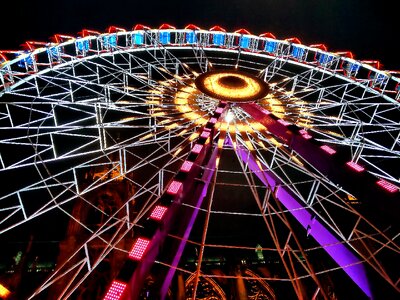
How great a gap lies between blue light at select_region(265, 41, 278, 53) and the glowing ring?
7.76 m

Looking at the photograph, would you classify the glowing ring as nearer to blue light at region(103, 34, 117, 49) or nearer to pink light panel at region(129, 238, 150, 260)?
blue light at region(103, 34, 117, 49)

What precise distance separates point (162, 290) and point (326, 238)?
25.1 ft

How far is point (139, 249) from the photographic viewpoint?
7.54 meters

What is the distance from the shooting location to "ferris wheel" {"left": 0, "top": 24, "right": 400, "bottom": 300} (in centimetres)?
1106

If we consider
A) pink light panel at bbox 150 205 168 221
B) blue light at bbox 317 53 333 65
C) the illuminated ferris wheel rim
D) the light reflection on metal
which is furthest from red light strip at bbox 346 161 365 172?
blue light at bbox 317 53 333 65

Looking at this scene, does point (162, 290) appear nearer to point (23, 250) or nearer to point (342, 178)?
point (342, 178)

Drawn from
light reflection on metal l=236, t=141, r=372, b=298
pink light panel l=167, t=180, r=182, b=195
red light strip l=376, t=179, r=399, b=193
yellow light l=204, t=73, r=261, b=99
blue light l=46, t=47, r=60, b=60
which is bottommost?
light reflection on metal l=236, t=141, r=372, b=298

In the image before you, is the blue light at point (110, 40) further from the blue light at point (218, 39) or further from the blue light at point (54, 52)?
the blue light at point (218, 39)

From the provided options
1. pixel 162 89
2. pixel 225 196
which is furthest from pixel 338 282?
pixel 162 89

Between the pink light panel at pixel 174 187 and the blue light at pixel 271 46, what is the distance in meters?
17.1

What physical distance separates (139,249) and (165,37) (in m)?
19.1

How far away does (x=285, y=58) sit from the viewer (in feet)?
79.8

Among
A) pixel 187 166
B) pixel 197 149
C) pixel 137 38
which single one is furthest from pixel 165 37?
pixel 187 166

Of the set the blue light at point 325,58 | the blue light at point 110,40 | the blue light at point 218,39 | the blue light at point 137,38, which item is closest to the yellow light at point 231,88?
the blue light at point 218,39
